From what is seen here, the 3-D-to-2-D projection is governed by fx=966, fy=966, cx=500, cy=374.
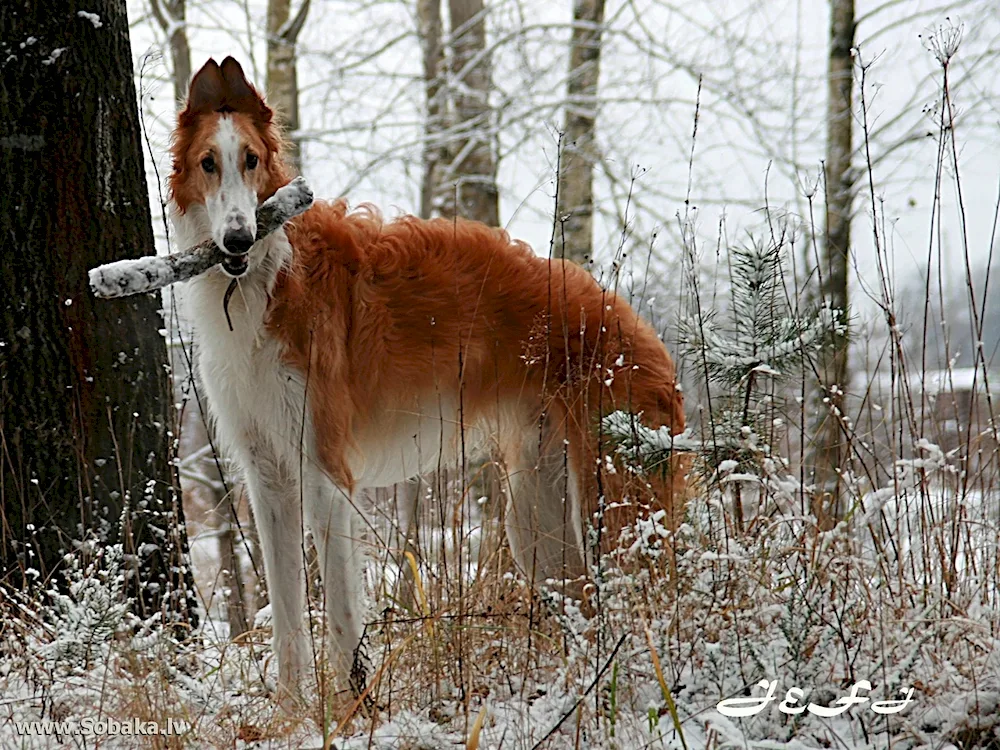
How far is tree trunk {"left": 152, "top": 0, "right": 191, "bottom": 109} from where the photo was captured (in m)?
9.73

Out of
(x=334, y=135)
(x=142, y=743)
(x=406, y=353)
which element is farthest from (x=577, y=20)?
(x=142, y=743)

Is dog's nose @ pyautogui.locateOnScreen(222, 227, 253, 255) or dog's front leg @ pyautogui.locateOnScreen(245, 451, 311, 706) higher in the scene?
dog's nose @ pyautogui.locateOnScreen(222, 227, 253, 255)

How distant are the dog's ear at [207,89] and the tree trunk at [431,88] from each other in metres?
6.04

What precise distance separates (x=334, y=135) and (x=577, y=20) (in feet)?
9.84

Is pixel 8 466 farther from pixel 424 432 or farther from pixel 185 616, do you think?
pixel 424 432

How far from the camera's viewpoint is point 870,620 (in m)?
2.77

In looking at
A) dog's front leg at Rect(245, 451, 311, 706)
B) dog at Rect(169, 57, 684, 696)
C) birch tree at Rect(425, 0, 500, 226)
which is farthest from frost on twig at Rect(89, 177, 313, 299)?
birch tree at Rect(425, 0, 500, 226)

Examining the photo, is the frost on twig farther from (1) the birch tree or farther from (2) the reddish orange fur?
(1) the birch tree

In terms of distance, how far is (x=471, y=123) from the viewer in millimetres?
8711

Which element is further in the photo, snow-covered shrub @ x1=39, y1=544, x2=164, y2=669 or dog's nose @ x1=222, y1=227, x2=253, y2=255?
dog's nose @ x1=222, y1=227, x2=253, y2=255

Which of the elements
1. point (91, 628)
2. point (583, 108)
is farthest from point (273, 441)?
point (583, 108)

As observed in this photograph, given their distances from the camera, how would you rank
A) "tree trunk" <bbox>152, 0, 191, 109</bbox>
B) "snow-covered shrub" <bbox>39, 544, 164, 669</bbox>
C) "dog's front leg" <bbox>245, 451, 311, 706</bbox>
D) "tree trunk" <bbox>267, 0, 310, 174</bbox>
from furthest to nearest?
"tree trunk" <bbox>152, 0, 191, 109</bbox>
"tree trunk" <bbox>267, 0, 310, 174</bbox>
"dog's front leg" <bbox>245, 451, 311, 706</bbox>
"snow-covered shrub" <bbox>39, 544, 164, 669</bbox>

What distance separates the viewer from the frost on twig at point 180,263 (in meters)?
2.84

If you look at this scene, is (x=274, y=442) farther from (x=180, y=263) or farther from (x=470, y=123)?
(x=470, y=123)
